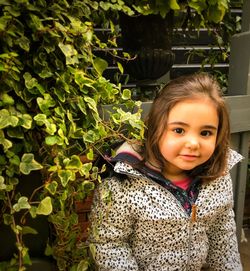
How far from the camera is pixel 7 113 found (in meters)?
0.98

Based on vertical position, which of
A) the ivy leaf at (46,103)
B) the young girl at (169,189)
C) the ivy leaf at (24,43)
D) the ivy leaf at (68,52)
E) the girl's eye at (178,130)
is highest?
the ivy leaf at (24,43)

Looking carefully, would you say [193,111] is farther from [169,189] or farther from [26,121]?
A: [26,121]

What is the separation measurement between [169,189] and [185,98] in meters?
0.32

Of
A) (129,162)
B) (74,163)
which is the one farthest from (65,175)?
(129,162)

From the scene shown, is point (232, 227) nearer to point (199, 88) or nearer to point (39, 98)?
point (199, 88)

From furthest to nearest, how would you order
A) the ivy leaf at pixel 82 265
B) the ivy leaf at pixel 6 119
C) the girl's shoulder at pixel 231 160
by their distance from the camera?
the girl's shoulder at pixel 231 160
the ivy leaf at pixel 82 265
the ivy leaf at pixel 6 119

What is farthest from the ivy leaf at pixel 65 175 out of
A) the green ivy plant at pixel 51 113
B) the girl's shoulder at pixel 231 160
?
the girl's shoulder at pixel 231 160

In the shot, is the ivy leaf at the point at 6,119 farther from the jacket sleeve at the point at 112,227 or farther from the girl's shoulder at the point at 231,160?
the girl's shoulder at the point at 231,160

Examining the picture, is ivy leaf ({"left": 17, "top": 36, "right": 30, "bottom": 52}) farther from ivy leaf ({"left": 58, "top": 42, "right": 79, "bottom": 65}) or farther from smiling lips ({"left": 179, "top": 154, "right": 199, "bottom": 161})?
smiling lips ({"left": 179, "top": 154, "right": 199, "bottom": 161})

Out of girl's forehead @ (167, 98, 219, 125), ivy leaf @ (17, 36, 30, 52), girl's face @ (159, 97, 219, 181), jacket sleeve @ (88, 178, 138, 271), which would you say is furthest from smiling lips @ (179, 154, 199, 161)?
ivy leaf @ (17, 36, 30, 52)

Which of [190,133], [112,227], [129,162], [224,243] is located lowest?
[224,243]

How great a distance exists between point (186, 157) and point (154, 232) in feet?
0.94

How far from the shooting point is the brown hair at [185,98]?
1.26 meters

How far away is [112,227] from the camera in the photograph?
126 centimetres
